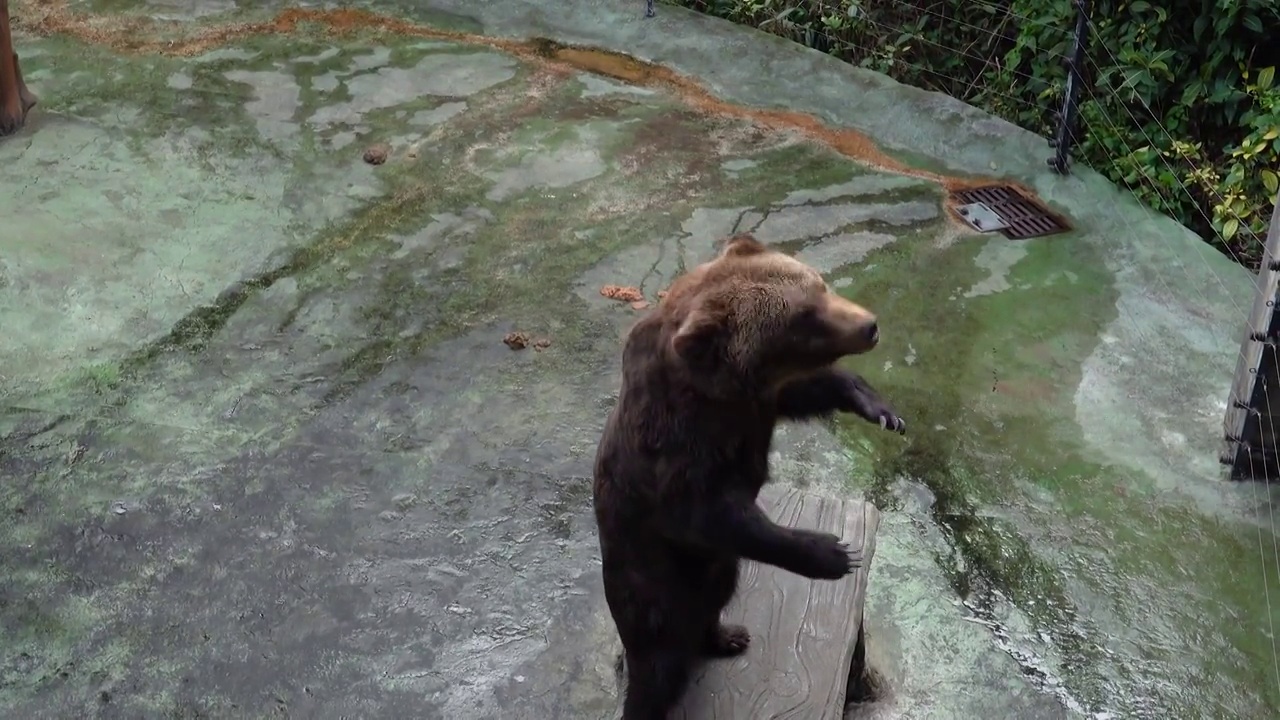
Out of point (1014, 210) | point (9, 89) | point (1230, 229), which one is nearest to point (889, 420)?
point (1014, 210)

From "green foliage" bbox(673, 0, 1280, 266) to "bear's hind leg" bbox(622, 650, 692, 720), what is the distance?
4.16m

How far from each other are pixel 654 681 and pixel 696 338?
102 centimetres

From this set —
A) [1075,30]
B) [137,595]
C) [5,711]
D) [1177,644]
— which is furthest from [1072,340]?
[5,711]

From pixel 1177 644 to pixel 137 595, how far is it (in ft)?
11.6

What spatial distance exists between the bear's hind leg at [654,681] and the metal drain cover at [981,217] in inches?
142

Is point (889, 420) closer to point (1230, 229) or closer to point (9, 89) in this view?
point (1230, 229)

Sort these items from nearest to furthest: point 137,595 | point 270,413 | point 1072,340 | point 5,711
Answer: point 5,711, point 137,595, point 270,413, point 1072,340

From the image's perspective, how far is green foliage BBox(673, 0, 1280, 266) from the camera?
19.4ft

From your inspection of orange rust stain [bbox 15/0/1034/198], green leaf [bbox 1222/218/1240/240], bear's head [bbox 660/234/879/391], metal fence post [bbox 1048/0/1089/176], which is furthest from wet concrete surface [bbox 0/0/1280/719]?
bear's head [bbox 660/234/879/391]

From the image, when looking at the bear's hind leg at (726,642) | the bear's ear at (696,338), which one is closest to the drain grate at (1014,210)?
the bear's hind leg at (726,642)

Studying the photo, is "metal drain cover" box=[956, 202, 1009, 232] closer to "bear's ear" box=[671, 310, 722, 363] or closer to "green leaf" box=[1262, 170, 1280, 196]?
"green leaf" box=[1262, 170, 1280, 196]

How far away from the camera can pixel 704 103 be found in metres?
7.15

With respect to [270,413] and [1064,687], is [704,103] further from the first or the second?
[1064,687]

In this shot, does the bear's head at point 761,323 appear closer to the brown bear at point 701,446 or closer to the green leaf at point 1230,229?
the brown bear at point 701,446
